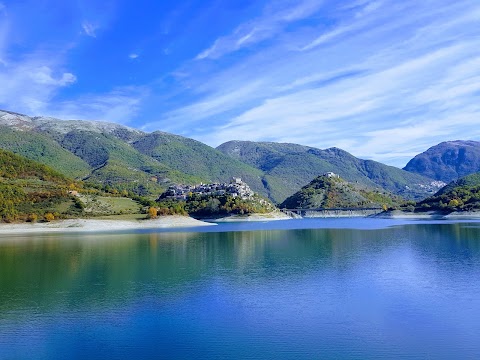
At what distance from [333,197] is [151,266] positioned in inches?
5510

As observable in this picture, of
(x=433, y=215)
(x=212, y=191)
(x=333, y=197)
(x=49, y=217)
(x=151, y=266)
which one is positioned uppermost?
(x=212, y=191)

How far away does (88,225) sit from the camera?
225ft

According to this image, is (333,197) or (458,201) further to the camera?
(333,197)

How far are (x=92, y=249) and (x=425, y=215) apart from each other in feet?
283

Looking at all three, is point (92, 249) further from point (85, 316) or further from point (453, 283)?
point (453, 283)

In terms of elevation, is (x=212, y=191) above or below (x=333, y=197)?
above

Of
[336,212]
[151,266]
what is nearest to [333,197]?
[336,212]

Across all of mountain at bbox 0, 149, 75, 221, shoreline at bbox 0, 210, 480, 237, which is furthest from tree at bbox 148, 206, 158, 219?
mountain at bbox 0, 149, 75, 221

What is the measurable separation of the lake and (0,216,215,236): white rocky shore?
33095 mm

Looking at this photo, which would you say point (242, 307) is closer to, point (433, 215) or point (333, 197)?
point (433, 215)

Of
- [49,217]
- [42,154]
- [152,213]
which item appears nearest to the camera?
[49,217]

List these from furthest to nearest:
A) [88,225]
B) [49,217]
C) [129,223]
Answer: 1. [129,223]
2. [88,225]
3. [49,217]

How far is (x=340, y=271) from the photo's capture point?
26812 mm

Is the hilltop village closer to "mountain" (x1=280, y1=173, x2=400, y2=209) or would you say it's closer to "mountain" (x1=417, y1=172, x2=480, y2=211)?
"mountain" (x1=280, y1=173, x2=400, y2=209)
